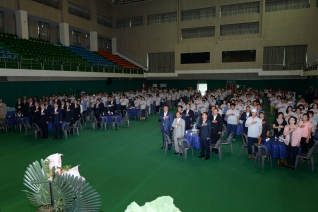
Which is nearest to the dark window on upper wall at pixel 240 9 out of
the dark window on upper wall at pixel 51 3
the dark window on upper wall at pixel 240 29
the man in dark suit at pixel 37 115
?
the dark window on upper wall at pixel 240 29

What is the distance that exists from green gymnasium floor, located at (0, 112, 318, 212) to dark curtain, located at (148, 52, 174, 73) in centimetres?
2407

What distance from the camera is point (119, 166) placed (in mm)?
7750

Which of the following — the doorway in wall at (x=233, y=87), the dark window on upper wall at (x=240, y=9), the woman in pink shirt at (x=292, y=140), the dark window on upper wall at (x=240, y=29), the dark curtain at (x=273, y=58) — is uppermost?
the dark window on upper wall at (x=240, y=9)

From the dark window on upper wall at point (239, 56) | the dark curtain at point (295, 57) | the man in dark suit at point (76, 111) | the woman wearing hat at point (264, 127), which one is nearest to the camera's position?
the woman wearing hat at point (264, 127)

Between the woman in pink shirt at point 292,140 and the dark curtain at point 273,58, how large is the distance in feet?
76.4

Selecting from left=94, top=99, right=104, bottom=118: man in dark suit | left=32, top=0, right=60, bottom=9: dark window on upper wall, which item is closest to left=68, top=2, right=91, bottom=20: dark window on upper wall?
left=32, top=0, right=60, bottom=9: dark window on upper wall

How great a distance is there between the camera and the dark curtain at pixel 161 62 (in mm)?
33156

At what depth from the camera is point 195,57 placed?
100 ft

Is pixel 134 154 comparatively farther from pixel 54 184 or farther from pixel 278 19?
pixel 278 19

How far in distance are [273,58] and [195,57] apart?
964 centimetres

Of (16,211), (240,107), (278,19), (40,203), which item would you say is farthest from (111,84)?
(40,203)

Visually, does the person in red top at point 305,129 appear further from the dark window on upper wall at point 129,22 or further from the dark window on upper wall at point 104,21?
the dark window on upper wall at point 104,21

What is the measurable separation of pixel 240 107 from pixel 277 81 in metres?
20.4

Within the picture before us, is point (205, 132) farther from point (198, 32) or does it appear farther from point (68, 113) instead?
point (198, 32)
